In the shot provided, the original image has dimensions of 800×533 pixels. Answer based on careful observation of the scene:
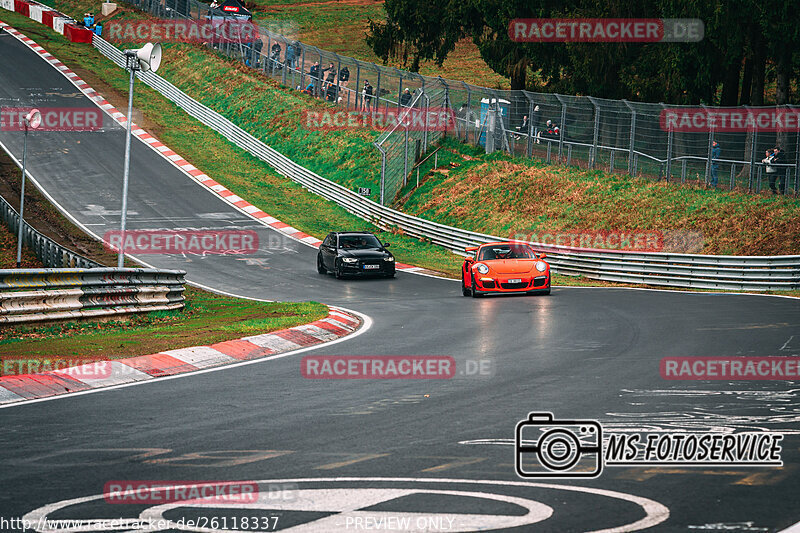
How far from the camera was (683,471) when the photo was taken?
6.18m

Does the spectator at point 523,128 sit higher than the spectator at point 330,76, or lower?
lower

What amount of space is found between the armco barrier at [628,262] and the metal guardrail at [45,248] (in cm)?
1274

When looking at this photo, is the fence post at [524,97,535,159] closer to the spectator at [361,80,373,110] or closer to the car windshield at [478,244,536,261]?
the spectator at [361,80,373,110]

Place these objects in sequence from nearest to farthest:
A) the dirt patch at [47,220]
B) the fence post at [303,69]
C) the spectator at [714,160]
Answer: the spectator at [714,160] → the dirt patch at [47,220] → the fence post at [303,69]

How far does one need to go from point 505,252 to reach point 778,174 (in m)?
9.66

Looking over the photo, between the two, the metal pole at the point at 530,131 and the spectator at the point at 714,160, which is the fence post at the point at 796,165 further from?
the metal pole at the point at 530,131

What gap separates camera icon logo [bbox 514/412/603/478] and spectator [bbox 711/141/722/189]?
22.6m

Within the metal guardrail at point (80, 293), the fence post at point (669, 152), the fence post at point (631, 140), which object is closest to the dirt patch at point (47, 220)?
the metal guardrail at point (80, 293)

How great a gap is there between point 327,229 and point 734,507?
32.7m

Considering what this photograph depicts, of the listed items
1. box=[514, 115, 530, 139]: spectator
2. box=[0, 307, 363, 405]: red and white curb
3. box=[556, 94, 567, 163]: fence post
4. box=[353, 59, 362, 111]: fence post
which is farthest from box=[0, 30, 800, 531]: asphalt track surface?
box=[353, 59, 362, 111]: fence post

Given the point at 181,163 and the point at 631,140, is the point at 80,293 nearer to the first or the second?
the point at 631,140

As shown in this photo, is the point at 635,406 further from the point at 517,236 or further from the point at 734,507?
the point at 517,236

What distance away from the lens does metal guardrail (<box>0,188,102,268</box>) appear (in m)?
22.2

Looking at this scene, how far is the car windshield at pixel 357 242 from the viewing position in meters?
28.3
